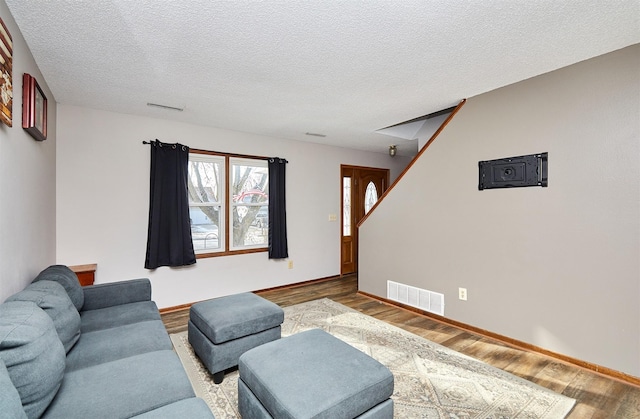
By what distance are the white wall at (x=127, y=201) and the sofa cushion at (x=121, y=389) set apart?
2.26 m

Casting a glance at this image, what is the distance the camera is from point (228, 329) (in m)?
2.21

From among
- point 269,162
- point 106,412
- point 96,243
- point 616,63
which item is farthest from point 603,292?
point 96,243

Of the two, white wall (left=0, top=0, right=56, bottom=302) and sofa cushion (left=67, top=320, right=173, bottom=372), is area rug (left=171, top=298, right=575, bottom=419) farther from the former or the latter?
white wall (left=0, top=0, right=56, bottom=302)

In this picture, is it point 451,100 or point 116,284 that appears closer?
point 116,284

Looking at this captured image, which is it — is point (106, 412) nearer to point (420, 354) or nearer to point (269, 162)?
point (420, 354)

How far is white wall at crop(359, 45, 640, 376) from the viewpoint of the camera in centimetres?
219

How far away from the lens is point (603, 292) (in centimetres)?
227

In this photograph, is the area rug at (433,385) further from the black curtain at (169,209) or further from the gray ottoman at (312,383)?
the black curtain at (169,209)

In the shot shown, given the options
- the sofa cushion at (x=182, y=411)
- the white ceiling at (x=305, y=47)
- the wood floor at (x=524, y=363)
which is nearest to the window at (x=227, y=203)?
the wood floor at (x=524, y=363)

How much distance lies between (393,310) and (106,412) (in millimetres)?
3139

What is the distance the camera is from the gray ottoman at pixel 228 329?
2.19 meters

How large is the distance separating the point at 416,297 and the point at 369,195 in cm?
276

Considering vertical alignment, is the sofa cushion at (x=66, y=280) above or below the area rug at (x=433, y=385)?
above

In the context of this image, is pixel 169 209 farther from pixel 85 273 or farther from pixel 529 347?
pixel 529 347
